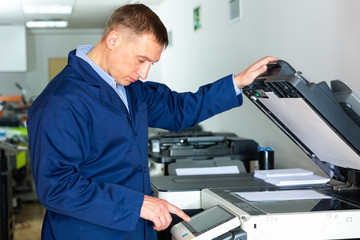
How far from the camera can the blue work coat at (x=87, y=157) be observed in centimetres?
114

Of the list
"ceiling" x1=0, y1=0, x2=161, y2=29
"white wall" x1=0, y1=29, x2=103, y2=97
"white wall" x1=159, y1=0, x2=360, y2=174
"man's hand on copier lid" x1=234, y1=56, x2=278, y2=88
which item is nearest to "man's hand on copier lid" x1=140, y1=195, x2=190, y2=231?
"man's hand on copier lid" x1=234, y1=56, x2=278, y2=88

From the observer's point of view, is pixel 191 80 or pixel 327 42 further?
pixel 191 80

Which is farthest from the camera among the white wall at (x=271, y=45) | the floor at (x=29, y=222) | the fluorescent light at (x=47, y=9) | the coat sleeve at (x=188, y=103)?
the fluorescent light at (x=47, y=9)

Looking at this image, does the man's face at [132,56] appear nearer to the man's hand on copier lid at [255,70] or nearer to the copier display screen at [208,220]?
the man's hand on copier lid at [255,70]

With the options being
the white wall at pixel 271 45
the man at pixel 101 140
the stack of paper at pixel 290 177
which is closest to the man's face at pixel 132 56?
the man at pixel 101 140

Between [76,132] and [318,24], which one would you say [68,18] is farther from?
[76,132]

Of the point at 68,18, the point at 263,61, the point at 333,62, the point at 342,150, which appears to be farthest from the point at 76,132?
the point at 68,18

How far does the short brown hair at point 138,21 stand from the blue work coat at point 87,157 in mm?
155

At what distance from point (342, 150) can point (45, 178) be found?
0.84 meters

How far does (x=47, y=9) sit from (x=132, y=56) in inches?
225

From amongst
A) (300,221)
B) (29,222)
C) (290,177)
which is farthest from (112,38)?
(29,222)

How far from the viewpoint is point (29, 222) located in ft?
14.4

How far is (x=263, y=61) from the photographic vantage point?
1.48 metres

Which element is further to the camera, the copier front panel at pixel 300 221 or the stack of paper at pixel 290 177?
the stack of paper at pixel 290 177
